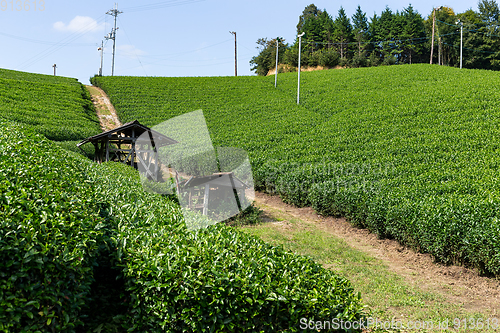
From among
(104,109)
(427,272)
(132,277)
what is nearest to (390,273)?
(427,272)

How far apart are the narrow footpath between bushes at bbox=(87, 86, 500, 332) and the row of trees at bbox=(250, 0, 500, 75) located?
5074cm

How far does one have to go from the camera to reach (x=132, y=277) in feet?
12.5

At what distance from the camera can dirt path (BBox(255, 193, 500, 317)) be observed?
712 cm

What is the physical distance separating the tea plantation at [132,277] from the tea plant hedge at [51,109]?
18.7 m

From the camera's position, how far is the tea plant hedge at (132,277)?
303 centimetres

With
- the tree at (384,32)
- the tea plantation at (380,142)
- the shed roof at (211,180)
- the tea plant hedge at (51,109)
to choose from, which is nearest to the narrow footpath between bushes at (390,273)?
the tea plantation at (380,142)

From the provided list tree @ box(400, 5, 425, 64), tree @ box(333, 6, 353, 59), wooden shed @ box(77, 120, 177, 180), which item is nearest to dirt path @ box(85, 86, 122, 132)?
wooden shed @ box(77, 120, 177, 180)

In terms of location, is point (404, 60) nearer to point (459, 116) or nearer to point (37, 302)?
point (459, 116)

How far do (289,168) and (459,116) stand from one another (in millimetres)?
12395

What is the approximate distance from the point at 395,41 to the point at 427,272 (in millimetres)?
65393

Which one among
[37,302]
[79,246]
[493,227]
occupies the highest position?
[79,246]

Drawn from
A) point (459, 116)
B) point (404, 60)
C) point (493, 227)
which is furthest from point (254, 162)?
point (404, 60)

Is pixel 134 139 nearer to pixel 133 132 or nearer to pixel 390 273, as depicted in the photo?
pixel 133 132

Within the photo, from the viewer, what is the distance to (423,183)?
41.0ft
